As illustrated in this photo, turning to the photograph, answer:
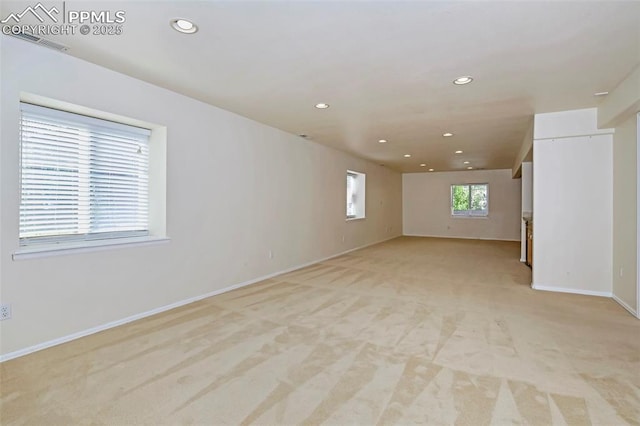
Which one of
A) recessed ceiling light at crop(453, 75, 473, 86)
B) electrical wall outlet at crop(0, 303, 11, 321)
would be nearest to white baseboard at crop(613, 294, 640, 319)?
recessed ceiling light at crop(453, 75, 473, 86)

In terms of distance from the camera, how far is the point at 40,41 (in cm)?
249

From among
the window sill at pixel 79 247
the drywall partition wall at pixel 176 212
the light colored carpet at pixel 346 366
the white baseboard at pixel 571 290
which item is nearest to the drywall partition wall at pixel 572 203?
the white baseboard at pixel 571 290

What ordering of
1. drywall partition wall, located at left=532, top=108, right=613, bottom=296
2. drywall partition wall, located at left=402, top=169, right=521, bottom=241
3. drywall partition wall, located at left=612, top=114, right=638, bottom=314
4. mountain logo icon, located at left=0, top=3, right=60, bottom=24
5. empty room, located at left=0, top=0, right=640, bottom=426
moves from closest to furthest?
1. empty room, located at left=0, top=0, right=640, bottom=426
2. mountain logo icon, located at left=0, top=3, right=60, bottom=24
3. drywall partition wall, located at left=612, top=114, right=638, bottom=314
4. drywall partition wall, located at left=532, top=108, right=613, bottom=296
5. drywall partition wall, located at left=402, top=169, right=521, bottom=241

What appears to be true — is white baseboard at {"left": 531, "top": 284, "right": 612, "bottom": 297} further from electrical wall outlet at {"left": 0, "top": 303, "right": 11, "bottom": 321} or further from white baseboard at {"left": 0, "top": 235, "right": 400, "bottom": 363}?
electrical wall outlet at {"left": 0, "top": 303, "right": 11, "bottom": 321}

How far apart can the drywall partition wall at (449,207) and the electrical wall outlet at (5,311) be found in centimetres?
1171

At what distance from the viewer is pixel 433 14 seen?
2.08 metres

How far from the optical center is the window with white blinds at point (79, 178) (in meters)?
2.70

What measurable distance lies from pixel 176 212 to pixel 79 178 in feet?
3.21

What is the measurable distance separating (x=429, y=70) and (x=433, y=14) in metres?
0.91

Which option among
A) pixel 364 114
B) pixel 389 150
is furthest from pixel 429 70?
pixel 389 150

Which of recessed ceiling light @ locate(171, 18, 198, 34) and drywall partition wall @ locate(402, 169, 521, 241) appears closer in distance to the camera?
recessed ceiling light @ locate(171, 18, 198, 34)

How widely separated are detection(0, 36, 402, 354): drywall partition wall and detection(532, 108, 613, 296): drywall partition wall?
3.80 metres

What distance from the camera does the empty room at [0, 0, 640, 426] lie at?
6.64ft

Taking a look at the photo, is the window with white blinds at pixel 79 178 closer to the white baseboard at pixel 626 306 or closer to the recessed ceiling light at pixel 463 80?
the recessed ceiling light at pixel 463 80
